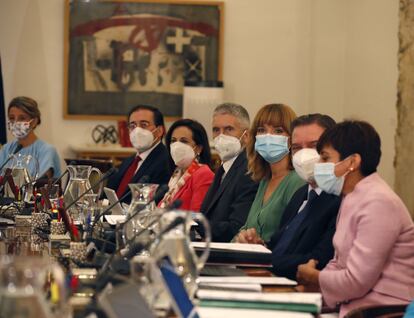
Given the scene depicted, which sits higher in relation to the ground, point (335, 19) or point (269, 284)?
point (335, 19)

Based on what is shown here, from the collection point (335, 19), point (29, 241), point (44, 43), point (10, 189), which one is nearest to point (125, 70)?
point (44, 43)

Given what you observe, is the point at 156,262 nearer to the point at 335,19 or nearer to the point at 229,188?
the point at 229,188

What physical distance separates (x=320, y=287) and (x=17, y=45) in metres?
6.61

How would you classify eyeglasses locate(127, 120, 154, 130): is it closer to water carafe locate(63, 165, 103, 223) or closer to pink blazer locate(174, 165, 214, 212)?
pink blazer locate(174, 165, 214, 212)

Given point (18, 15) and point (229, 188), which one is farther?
point (18, 15)

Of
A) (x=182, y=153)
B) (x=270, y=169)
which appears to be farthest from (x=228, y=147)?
(x=270, y=169)

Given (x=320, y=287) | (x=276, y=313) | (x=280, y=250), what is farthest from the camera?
(x=280, y=250)

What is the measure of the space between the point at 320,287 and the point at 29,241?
47.5 inches

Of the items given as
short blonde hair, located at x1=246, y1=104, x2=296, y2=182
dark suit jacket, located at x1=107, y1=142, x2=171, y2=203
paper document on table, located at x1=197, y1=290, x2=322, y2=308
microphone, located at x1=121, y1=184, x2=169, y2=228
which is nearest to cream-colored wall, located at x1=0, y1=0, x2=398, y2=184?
dark suit jacket, located at x1=107, y1=142, x2=171, y2=203

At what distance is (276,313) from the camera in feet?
7.36

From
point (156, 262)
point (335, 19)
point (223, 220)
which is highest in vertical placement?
point (335, 19)

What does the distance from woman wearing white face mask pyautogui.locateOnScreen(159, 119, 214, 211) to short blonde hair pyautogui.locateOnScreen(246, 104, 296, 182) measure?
2.52 feet

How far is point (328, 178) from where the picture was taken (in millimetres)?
3242

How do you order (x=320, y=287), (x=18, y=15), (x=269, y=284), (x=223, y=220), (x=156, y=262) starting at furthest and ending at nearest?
(x=18, y=15) < (x=223, y=220) < (x=320, y=287) < (x=269, y=284) < (x=156, y=262)
